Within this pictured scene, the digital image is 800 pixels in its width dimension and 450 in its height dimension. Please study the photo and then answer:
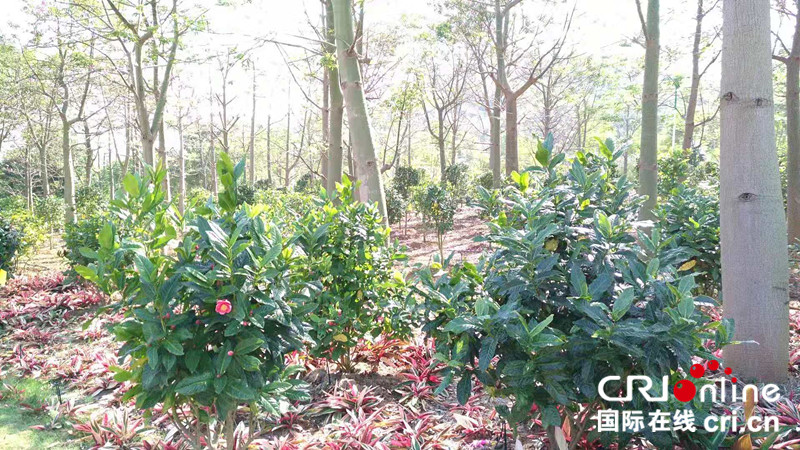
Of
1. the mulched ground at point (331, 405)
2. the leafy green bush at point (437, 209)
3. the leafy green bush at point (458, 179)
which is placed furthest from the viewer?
the leafy green bush at point (458, 179)

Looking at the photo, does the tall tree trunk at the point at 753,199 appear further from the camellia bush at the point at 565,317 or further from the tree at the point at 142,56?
the tree at the point at 142,56

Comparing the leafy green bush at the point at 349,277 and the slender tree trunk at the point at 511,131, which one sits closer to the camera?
A: the leafy green bush at the point at 349,277

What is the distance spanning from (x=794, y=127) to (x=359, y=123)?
5.45 metres

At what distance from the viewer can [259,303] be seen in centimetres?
188

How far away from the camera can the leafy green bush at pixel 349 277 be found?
296 centimetres

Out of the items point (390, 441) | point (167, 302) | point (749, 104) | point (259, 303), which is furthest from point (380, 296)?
point (749, 104)

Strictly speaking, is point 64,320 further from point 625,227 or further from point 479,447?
point 625,227

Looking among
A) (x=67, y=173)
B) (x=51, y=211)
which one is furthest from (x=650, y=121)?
(x=51, y=211)

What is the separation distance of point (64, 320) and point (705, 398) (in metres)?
6.29

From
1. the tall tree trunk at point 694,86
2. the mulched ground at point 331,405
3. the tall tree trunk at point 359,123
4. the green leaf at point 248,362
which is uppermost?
the tall tree trunk at point 694,86

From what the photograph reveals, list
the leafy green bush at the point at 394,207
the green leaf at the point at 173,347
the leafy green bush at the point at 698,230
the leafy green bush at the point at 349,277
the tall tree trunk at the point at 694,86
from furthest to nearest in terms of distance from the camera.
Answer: the leafy green bush at the point at 394,207
the tall tree trunk at the point at 694,86
the leafy green bush at the point at 698,230
the leafy green bush at the point at 349,277
the green leaf at the point at 173,347

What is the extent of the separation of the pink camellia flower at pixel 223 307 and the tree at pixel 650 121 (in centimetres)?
461

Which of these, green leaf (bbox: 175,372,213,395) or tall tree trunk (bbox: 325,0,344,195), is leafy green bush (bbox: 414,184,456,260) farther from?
green leaf (bbox: 175,372,213,395)

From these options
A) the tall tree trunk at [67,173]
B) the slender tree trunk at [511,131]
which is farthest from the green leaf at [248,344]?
the tall tree trunk at [67,173]
